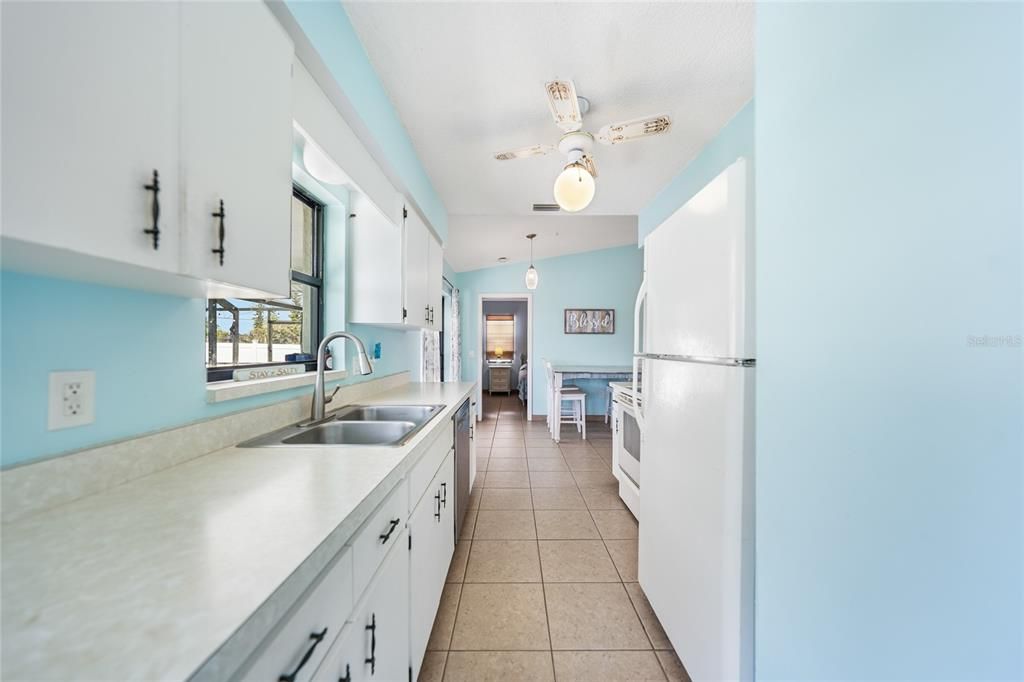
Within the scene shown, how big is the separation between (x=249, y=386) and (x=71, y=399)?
19.6 inches

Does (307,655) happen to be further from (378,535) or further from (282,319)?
(282,319)

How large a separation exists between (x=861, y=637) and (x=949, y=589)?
185mm

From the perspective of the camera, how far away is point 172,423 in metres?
0.99

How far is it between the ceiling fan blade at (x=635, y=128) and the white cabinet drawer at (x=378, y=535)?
185 cm

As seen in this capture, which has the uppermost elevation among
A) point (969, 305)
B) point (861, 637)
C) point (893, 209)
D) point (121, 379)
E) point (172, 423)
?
point (893, 209)

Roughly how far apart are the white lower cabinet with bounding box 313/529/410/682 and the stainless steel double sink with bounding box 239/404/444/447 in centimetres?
37

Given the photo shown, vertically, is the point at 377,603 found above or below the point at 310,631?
below

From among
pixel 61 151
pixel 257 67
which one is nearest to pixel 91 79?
pixel 61 151

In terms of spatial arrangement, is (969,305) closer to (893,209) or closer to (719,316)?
(893,209)

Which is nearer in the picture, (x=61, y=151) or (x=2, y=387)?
(x=61, y=151)

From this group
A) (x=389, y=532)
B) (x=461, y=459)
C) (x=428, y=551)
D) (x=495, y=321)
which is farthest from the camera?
(x=495, y=321)

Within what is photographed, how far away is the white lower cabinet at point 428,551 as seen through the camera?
4.09ft

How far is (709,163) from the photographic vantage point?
2316mm

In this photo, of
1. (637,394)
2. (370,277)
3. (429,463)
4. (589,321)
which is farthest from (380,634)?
(589,321)
